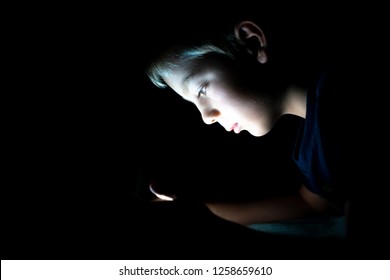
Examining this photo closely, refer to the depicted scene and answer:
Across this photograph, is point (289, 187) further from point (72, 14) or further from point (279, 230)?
point (72, 14)

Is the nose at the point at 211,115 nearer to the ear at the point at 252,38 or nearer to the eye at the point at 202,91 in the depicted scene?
the eye at the point at 202,91

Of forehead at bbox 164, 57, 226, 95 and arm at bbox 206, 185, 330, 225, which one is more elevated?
forehead at bbox 164, 57, 226, 95

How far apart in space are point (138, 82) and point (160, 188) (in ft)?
1.20

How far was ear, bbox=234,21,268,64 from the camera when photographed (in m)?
0.80

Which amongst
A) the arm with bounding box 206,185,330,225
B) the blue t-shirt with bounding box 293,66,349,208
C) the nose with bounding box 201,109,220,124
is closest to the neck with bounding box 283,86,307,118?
the blue t-shirt with bounding box 293,66,349,208

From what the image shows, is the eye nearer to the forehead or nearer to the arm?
the forehead

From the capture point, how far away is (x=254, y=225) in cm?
98

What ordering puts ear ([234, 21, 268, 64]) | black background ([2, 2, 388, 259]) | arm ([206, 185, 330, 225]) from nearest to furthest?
black background ([2, 2, 388, 259]), ear ([234, 21, 268, 64]), arm ([206, 185, 330, 225])

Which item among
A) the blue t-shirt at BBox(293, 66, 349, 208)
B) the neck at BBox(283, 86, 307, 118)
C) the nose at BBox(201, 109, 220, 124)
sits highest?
the neck at BBox(283, 86, 307, 118)

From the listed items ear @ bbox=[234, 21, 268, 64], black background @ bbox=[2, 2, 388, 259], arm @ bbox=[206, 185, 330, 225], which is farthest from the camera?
arm @ bbox=[206, 185, 330, 225]

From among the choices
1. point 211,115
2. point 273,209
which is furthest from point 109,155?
point 273,209

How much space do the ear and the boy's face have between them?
71 mm

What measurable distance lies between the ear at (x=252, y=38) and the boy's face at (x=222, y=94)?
0.07m

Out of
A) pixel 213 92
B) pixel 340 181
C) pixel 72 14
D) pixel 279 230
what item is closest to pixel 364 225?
pixel 340 181
